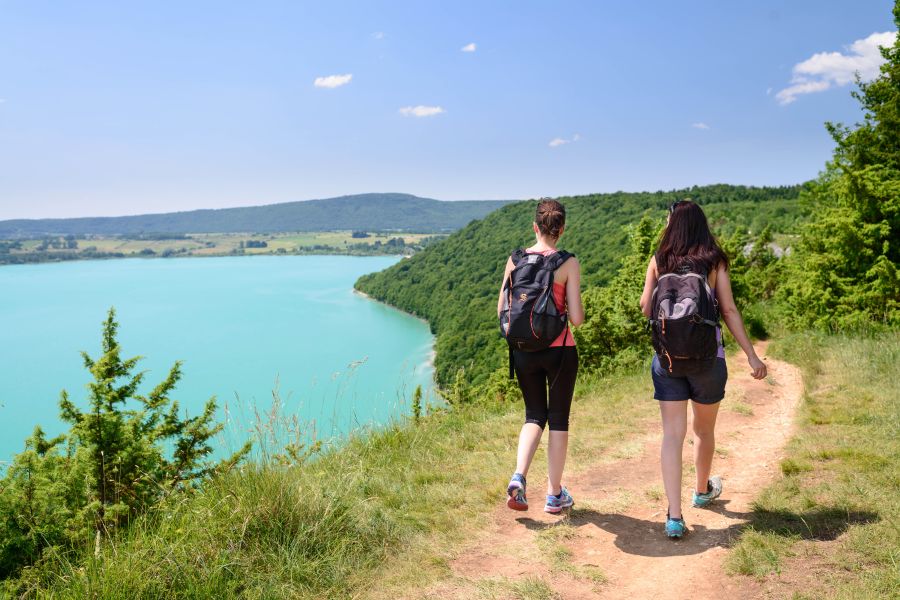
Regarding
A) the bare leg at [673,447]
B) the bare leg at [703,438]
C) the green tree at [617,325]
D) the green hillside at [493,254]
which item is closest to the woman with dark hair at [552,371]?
the bare leg at [673,447]

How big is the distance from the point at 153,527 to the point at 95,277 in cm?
16435

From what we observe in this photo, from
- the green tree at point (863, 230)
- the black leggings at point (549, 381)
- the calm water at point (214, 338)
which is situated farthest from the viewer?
the calm water at point (214, 338)

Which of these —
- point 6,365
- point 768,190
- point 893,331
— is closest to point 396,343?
point 6,365

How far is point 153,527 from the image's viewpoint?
2.86m

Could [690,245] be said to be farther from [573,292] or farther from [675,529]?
[675,529]

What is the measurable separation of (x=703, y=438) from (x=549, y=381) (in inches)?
34.9

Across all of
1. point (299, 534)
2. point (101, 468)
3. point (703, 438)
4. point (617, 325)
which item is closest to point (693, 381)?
point (703, 438)

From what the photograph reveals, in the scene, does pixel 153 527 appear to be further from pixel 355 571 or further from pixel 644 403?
pixel 644 403

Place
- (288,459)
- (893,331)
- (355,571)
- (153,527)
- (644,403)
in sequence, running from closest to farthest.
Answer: (355,571) → (153,527) → (288,459) → (644,403) → (893,331)

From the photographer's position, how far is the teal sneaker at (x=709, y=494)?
332 cm

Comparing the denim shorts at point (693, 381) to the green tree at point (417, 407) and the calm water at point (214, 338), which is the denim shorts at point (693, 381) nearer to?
the calm water at point (214, 338)

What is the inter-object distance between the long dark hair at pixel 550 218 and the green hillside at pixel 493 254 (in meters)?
34.1

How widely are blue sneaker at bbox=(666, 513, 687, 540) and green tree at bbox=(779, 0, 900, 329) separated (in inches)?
269

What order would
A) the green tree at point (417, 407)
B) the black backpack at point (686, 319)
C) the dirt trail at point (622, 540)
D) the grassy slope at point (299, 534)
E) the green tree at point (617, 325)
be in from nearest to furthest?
the grassy slope at point (299, 534) → the dirt trail at point (622, 540) → the black backpack at point (686, 319) → the green tree at point (417, 407) → the green tree at point (617, 325)
